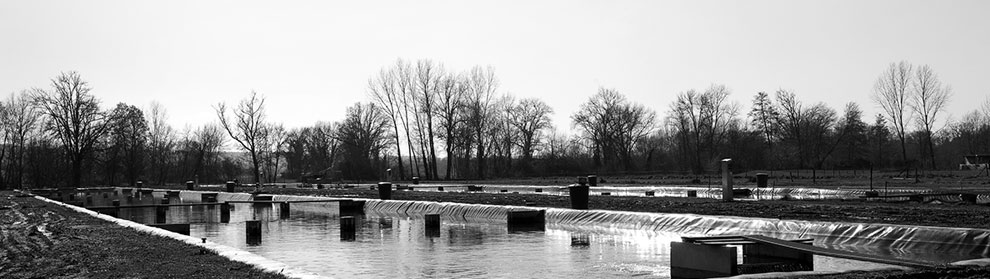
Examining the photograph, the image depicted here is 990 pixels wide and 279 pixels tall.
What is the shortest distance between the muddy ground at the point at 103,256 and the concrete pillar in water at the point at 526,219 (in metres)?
10.6

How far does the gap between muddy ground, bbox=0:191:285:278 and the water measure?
1945mm

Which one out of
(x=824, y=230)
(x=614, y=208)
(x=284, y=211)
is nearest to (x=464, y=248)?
(x=824, y=230)

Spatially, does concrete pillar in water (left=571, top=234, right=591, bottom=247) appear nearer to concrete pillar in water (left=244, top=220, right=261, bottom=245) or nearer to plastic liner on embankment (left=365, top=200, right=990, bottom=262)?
plastic liner on embankment (left=365, top=200, right=990, bottom=262)

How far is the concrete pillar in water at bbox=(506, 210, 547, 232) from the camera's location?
2522 centimetres

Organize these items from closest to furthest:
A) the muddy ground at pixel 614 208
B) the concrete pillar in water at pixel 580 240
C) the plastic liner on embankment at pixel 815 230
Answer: the muddy ground at pixel 614 208 < the plastic liner on embankment at pixel 815 230 < the concrete pillar in water at pixel 580 240

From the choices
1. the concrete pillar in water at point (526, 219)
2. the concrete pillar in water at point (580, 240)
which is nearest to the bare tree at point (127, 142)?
the concrete pillar in water at point (526, 219)

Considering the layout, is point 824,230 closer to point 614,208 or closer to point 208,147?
point 614,208

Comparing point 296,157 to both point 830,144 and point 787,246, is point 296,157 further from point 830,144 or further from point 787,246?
point 787,246

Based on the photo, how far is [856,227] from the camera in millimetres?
16984

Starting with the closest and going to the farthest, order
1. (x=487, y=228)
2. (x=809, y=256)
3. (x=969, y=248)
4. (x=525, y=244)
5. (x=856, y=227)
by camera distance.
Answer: (x=809, y=256) → (x=969, y=248) → (x=856, y=227) → (x=525, y=244) → (x=487, y=228)

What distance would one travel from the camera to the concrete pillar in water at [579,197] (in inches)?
1039

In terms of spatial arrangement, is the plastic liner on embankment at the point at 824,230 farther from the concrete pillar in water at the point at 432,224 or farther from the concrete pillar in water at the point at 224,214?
the concrete pillar in water at the point at 224,214

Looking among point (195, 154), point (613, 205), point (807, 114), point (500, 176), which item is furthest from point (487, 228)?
point (195, 154)

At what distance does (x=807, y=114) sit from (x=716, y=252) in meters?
77.9
